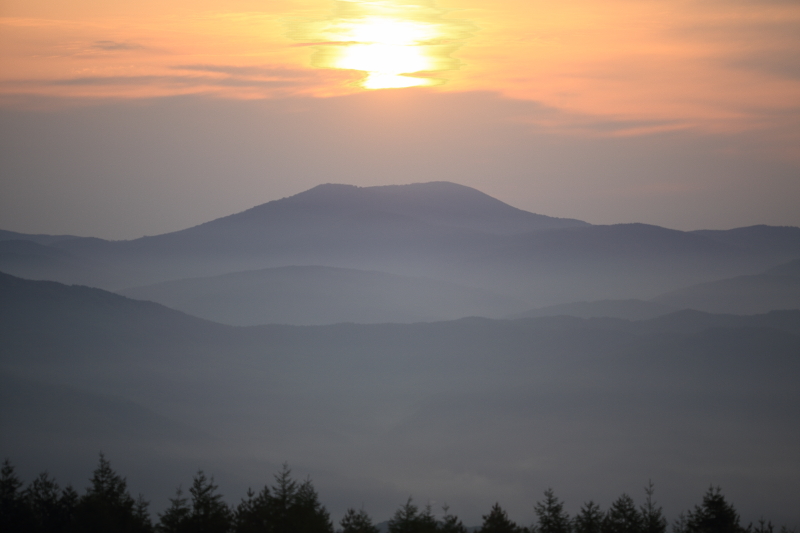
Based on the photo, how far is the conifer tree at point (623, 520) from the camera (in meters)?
58.7

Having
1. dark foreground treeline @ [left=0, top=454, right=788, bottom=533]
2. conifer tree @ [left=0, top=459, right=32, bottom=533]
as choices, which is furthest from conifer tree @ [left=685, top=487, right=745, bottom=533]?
conifer tree @ [left=0, top=459, right=32, bottom=533]

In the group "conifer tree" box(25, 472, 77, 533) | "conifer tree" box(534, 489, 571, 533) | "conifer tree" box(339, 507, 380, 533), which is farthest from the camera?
"conifer tree" box(534, 489, 571, 533)

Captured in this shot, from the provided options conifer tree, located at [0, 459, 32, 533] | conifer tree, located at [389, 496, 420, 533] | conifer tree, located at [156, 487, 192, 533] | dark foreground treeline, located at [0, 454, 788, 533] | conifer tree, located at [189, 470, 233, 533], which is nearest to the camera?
conifer tree, located at [189, 470, 233, 533]

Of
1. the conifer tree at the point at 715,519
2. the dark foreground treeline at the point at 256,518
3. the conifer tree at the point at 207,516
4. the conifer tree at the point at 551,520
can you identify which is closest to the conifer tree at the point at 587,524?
the dark foreground treeline at the point at 256,518

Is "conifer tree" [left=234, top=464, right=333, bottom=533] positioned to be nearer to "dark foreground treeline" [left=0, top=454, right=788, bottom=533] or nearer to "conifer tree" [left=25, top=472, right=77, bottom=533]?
"dark foreground treeline" [left=0, top=454, right=788, bottom=533]

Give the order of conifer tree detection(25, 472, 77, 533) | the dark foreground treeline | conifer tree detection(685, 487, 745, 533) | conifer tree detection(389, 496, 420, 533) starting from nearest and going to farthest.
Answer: conifer tree detection(389, 496, 420, 533)
the dark foreground treeline
conifer tree detection(685, 487, 745, 533)
conifer tree detection(25, 472, 77, 533)

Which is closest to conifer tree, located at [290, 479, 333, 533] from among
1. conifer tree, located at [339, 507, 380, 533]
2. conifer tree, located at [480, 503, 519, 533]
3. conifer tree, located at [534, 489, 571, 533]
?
conifer tree, located at [339, 507, 380, 533]

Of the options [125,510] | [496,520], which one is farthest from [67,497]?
[496,520]

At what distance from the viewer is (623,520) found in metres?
62.0

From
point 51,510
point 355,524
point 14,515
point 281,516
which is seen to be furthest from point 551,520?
point 14,515

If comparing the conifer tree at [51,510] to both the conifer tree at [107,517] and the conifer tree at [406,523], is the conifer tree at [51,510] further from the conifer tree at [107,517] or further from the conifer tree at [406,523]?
the conifer tree at [406,523]

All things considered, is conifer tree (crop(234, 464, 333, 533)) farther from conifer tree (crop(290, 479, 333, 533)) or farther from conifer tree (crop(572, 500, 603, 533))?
conifer tree (crop(572, 500, 603, 533))

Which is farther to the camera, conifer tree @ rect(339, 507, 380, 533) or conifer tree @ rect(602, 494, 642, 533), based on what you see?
conifer tree @ rect(602, 494, 642, 533)

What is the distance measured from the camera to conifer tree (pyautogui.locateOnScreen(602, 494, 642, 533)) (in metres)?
58.7
